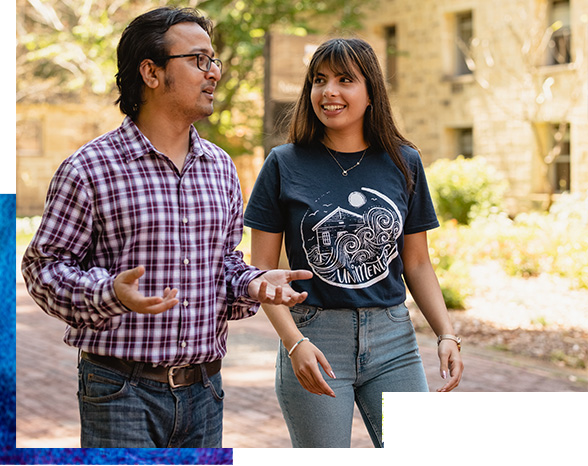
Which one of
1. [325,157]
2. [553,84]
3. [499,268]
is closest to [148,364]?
[325,157]

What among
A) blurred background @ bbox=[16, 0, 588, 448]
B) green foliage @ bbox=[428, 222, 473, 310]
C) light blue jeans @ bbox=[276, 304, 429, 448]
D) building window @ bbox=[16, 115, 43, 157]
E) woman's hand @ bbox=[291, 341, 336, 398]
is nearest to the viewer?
woman's hand @ bbox=[291, 341, 336, 398]

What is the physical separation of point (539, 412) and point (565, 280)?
6.37 meters

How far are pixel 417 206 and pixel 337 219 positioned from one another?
33 cm

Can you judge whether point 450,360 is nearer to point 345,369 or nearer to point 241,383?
point 345,369

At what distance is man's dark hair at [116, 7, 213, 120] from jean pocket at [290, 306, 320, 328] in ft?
2.50

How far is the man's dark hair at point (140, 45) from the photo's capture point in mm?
2191

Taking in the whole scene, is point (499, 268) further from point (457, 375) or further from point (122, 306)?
point (122, 306)

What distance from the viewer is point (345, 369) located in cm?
248

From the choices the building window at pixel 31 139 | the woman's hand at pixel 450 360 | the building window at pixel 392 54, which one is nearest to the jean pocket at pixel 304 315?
the woman's hand at pixel 450 360

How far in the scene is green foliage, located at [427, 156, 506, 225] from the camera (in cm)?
1368

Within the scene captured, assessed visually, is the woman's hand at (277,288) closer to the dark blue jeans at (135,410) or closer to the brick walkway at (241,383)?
the dark blue jeans at (135,410)

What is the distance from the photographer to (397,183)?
2598 mm

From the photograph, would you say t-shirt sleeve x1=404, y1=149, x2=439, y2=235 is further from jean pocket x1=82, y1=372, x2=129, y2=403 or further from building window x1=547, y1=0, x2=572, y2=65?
building window x1=547, y1=0, x2=572, y2=65

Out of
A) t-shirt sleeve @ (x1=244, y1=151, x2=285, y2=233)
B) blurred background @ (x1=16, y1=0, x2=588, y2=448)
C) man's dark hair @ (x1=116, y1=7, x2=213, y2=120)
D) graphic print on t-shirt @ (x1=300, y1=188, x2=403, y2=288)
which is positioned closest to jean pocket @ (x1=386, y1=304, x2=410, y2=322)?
graphic print on t-shirt @ (x1=300, y1=188, x2=403, y2=288)
